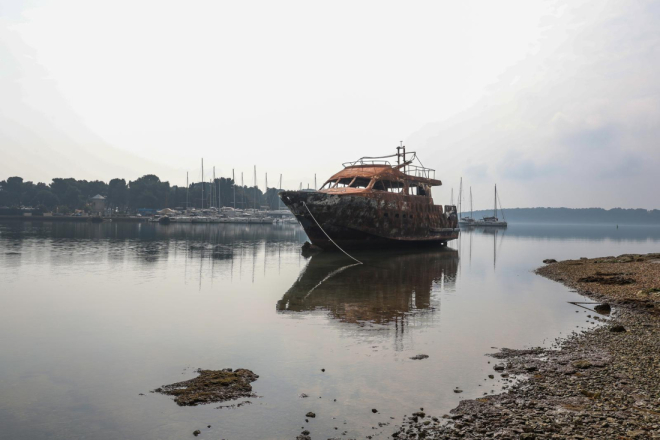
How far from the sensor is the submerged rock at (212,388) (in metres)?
7.72

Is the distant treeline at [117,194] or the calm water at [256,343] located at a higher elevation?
the distant treeline at [117,194]

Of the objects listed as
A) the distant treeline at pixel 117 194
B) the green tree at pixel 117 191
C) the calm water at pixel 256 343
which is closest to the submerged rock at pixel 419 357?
the calm water at pixel 256 343

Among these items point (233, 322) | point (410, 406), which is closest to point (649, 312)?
point (410, 406)

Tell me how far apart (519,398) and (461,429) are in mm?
1668

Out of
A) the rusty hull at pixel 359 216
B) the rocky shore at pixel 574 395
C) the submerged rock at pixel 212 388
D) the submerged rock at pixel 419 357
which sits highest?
the rusty hull at pixel 359 216

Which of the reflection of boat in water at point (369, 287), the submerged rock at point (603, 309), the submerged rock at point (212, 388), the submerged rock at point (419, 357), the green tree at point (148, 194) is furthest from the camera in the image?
the green tree at point (148, 194)

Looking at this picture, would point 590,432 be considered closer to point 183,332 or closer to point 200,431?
point 200,431

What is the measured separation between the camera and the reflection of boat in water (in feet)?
50.8

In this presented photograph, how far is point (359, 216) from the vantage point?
3288 centimetres

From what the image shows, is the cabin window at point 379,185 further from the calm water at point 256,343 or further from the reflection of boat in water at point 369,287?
the calm water at point 256,343

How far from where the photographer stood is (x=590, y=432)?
618 cm

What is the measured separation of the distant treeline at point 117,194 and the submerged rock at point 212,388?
4964 inches

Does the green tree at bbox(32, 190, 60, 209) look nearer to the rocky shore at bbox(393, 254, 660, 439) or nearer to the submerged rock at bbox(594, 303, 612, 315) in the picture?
the submerged rock at bbox(594, 303, 612, 315)

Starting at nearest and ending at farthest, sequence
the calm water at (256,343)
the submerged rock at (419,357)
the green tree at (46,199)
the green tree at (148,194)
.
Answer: the calm water at (256,343) → the submerged rock at (419,357) → the green tree at (46,199) → the green tree at (148,194)
